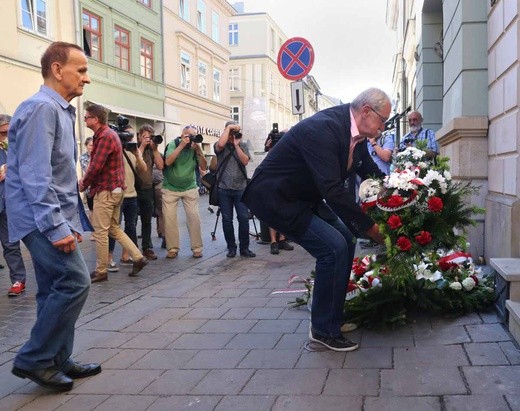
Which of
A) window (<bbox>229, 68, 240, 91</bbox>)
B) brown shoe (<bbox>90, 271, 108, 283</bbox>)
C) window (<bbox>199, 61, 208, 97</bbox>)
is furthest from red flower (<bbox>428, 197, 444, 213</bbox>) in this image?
window (<bbox>229, 68, 240, 91</bbox>)

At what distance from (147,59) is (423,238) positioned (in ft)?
81.8

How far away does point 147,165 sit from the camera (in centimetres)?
834

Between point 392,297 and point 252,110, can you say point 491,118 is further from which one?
point 252,110

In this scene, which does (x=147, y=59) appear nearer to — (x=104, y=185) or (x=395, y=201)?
(x=104, y=185)

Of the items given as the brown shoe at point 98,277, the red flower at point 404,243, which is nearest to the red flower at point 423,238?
the red flower at point 404,243

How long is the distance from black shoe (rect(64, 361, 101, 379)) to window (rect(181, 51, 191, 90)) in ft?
92.4

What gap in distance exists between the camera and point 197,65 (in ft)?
108

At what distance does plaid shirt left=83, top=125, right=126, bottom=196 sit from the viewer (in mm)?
6355

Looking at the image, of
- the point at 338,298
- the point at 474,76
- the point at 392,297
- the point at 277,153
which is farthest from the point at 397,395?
the point at 474,76

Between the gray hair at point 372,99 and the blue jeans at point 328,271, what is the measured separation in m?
0.79

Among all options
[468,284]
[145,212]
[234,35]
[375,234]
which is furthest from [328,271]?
[234,35]

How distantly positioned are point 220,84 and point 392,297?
3432 cm

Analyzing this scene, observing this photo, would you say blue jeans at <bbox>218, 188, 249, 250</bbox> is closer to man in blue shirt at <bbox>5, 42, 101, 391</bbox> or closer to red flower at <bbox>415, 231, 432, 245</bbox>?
red flower at <bbox>415, 231, 432, 245</bbox>

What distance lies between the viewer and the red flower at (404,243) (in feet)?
12.2
